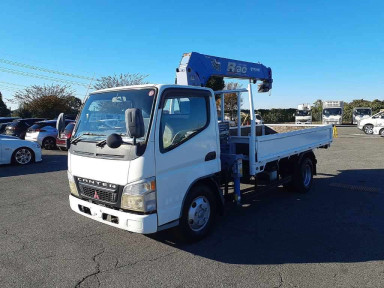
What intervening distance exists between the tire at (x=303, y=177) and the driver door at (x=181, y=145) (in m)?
2.96

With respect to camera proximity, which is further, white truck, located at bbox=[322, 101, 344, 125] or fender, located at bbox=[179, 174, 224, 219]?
white truck, located at bbox=[322, 101, 344, 125]

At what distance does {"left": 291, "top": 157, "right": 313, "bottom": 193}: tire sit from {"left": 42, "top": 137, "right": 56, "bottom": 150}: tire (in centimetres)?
1334

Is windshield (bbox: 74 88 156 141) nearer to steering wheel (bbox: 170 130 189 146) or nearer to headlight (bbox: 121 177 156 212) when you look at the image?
steering wheel (bbox: 170 130 189 146)

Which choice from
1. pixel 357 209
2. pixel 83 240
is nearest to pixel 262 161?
pixel 357 209

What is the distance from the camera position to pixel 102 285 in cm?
324

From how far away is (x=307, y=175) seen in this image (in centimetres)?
710

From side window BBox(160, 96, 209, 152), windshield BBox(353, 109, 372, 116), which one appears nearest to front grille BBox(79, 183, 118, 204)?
side window BBox(160, 96, 209, 152)

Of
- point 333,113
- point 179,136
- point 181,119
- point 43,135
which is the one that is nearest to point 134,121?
point 179,136

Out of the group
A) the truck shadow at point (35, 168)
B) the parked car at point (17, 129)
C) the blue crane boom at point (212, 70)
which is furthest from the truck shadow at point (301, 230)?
the parked car at point (17, 129)

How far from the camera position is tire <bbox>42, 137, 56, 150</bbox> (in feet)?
51.5

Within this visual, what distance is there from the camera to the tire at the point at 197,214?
406 centimetres

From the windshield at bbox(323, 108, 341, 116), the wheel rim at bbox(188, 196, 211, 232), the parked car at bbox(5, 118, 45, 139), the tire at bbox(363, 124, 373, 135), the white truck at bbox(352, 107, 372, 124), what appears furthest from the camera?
the windshield at bbox(323, 108, 341, 116)

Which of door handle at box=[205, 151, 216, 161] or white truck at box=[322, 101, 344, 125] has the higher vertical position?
white truck at box=[322, 101, 344, 125]

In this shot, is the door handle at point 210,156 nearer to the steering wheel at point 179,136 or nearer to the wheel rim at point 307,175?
the steering wheel at point 179,136
